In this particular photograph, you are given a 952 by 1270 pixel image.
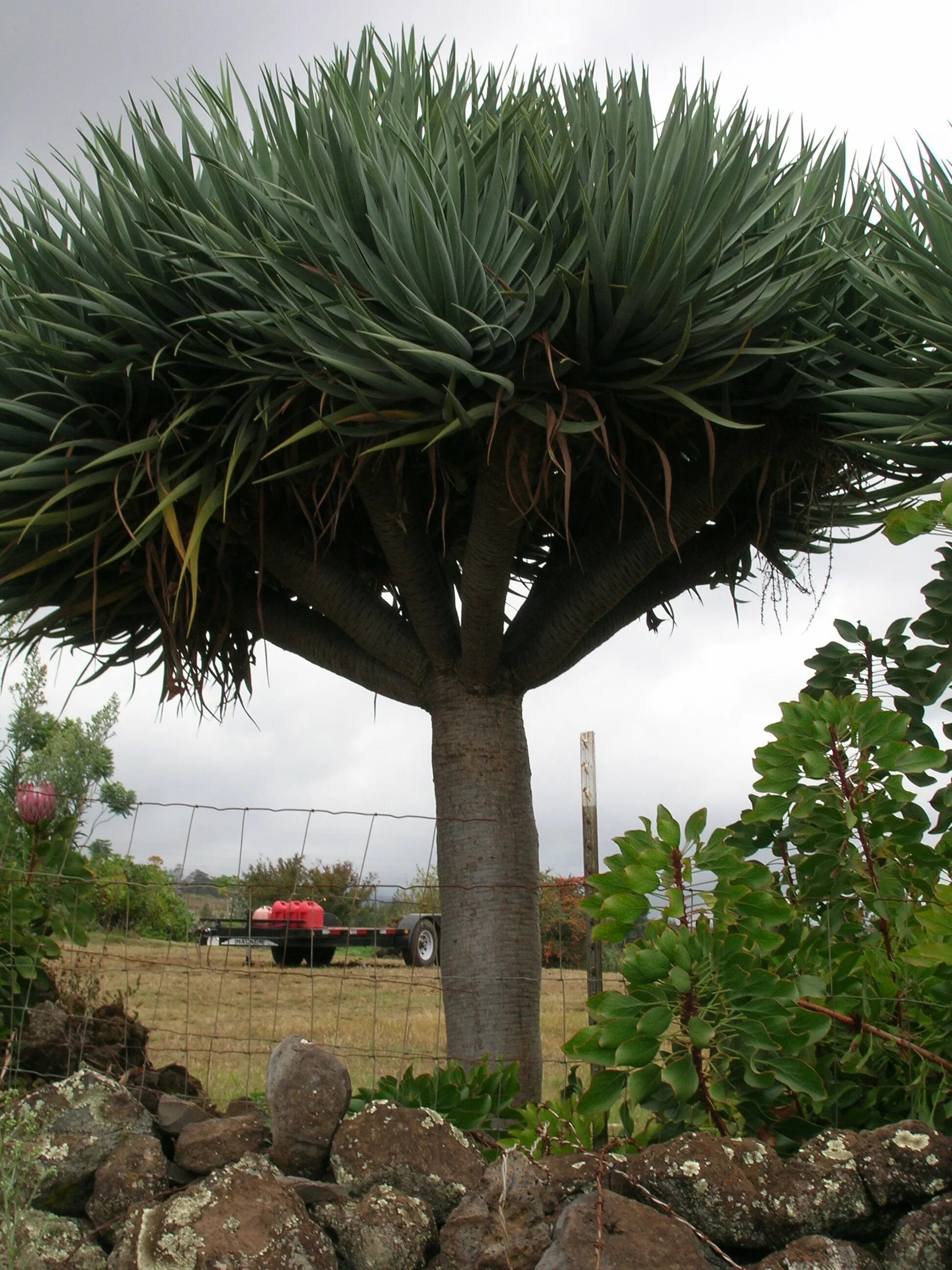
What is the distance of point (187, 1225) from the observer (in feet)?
9.47

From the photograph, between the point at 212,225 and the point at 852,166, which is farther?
the point at 852,166

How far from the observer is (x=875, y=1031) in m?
2.75

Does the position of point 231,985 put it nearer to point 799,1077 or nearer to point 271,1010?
point 271,1010

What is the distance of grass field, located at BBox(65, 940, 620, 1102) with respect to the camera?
4672mm

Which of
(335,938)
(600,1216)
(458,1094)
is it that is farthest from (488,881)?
(335,938)

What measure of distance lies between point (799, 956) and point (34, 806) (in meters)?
3.11

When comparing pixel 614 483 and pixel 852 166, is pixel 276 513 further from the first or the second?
pixel 852 166

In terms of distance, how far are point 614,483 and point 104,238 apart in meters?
2.28

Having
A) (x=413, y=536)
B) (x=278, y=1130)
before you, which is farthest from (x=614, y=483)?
(x=278, y=1130)

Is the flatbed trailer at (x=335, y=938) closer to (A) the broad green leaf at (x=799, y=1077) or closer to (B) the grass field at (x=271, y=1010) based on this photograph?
(B) the grass field at (x=271, y=1010)

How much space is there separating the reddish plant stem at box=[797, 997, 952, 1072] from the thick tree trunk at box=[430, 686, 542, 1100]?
5.10ft

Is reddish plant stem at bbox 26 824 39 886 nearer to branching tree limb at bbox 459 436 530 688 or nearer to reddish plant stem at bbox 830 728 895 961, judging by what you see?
branching tree limb at bbox 459 436 530 688

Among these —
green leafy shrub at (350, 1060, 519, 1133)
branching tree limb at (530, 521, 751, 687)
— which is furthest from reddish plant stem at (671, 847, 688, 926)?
branching tree limb at (530, 521, 751, 687)

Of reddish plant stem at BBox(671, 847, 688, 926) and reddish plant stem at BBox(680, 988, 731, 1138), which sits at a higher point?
reddish plant stem at BBox(671, 847, 688, 926)
